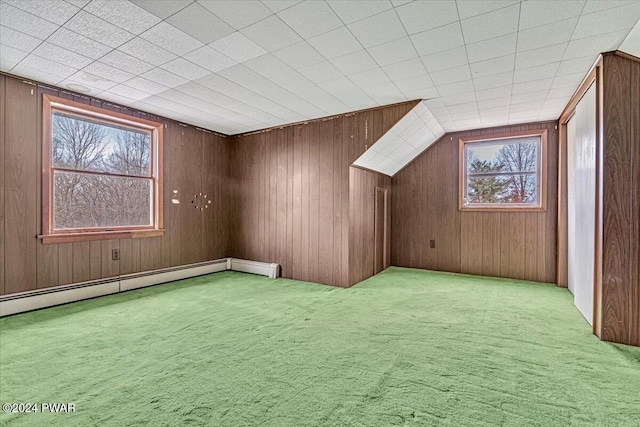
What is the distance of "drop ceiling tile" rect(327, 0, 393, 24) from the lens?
1.93 metres

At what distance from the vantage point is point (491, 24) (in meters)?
2.14

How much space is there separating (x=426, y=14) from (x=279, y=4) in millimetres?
1002

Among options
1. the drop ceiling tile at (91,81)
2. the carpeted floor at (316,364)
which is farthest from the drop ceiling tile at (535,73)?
the drop ceiling tile at (91,81)

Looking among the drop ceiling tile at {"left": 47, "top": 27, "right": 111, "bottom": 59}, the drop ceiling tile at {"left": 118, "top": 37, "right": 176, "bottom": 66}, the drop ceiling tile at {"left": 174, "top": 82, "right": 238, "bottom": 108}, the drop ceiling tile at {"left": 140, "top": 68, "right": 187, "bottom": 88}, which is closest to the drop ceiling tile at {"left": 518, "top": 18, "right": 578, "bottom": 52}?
the drop ceiling tile at {"left": 118, "top": 37, "right": 176, "bottom": 66}

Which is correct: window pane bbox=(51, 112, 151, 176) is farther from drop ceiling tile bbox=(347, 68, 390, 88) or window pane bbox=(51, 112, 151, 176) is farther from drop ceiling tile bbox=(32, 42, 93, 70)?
drop ceiling tile bbox=(347, 68, 390, 88)

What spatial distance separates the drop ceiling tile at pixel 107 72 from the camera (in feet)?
9.25

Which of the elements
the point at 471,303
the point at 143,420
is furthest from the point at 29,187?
the point at 471,303

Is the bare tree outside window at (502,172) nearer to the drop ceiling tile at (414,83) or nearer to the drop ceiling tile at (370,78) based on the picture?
the drop ceiling tile at (414,83)

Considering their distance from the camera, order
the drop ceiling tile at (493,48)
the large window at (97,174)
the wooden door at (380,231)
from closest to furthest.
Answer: the drop ceiling tile at (493,48) < the large window at (97,174) < the wooden door at (380,231)

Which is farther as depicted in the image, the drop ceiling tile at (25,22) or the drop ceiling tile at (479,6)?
the drop ceiling tile at (25,22)

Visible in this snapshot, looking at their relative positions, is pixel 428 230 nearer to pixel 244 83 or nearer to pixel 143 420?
pixel 244 83

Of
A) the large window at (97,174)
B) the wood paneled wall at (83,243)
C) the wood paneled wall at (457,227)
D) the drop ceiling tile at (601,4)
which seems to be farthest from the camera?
the wood paneled wall at (457,227)

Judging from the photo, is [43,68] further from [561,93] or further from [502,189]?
[502,189]

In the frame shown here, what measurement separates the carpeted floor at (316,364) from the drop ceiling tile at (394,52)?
244 centimetres
